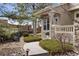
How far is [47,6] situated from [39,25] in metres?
0.23

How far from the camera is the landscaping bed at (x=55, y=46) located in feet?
7.50

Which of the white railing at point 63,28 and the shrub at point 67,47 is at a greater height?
the white railing at point 63,28

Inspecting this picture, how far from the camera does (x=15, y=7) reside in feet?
7.55

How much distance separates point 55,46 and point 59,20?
0.29 metres

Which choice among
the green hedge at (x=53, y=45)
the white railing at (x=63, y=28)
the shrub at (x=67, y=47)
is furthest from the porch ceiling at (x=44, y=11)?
the shrub at (x=67, y=47)

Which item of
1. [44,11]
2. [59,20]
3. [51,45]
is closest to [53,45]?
[51,45]

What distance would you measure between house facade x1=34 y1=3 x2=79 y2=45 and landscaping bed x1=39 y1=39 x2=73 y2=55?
0.06 metres

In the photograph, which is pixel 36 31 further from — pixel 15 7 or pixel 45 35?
pixel 15 7

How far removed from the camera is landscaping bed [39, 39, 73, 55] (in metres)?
2.29

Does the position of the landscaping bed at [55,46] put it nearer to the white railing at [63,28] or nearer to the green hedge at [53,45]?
the green hedge at [53,45]

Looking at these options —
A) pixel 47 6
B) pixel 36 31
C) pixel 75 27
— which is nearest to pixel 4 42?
pixel 36 31

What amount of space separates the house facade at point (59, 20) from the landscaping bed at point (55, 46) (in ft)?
0.18

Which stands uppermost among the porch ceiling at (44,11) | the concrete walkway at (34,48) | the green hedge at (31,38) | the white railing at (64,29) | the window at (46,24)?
the porch ceiling at (44,11)

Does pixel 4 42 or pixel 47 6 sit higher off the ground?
pixel 47 6
